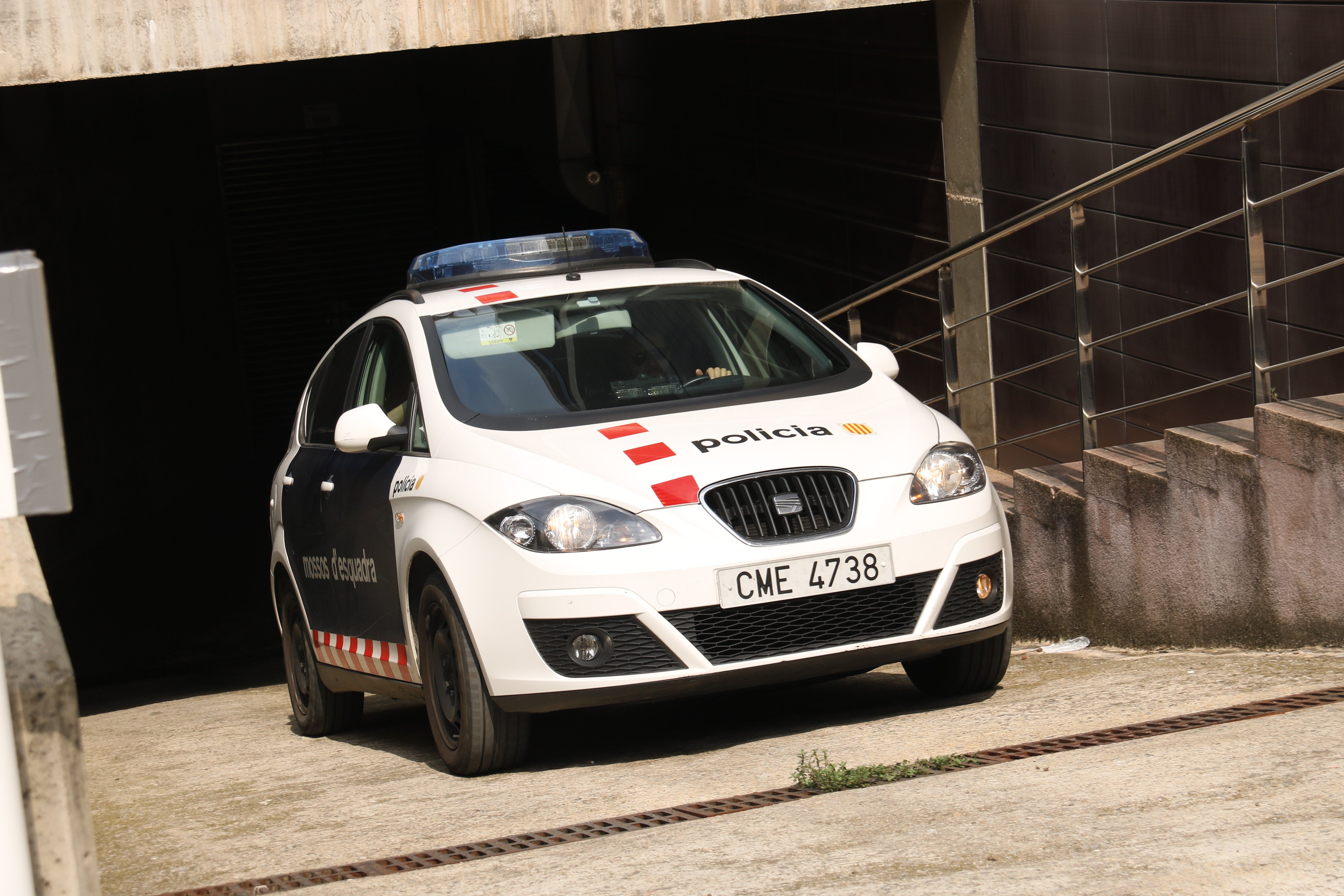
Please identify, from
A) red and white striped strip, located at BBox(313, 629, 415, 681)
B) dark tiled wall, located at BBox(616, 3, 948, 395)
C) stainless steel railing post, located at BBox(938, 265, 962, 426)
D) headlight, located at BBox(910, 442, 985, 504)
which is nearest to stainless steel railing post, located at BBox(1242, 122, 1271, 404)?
headlight, located at BBox(910, 442, 985, 504)

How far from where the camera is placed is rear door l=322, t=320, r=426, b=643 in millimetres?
5934

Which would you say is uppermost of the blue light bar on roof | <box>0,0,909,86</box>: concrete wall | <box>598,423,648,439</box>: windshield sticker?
<box>0,0,909,86</box>: concrete wall

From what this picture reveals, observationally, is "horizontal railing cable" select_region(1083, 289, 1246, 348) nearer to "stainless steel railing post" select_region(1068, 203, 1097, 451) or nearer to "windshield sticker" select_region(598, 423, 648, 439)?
"stainless steel railing post" select_region(1068, 203, 1097, 451)

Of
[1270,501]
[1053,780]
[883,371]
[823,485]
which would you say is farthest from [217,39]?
[1053,780]

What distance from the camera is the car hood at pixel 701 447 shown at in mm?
5184

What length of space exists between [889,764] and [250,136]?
19057mm

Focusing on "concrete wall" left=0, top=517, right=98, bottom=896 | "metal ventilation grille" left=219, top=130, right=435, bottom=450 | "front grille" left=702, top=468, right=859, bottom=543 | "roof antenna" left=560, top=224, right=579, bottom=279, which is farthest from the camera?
"metal ventilation grille" left=219, top=130, right=435, bottom=450

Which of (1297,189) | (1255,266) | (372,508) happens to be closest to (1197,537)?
(1255,266)

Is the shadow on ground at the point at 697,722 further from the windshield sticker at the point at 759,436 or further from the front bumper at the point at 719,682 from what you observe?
the windshield sticker at the point at 759,436

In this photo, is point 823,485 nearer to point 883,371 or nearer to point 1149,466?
point 883,371

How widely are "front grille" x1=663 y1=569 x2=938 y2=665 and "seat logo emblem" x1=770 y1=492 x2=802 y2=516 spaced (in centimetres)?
26

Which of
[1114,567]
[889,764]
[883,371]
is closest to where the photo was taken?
[889,764]

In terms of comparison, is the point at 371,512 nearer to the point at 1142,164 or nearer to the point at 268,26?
the point at 1142,164

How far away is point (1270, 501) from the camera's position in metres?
5.84
